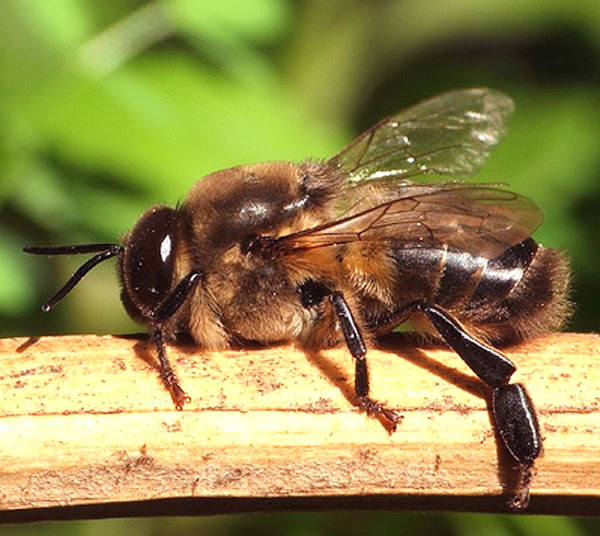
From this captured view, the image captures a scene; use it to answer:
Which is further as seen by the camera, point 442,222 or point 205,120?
point 205,120

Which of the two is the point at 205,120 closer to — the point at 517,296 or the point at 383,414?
the point at 517,296

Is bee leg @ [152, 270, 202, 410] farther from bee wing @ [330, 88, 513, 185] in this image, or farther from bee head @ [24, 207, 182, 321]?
bee wing @ [330, 88, 513, 185]

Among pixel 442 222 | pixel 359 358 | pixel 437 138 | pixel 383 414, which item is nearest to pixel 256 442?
pixel 383 414

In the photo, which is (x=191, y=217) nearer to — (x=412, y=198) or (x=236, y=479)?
(x=412, y=198)

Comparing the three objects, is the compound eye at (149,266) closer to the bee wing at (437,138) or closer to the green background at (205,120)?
the green background at (205,120)

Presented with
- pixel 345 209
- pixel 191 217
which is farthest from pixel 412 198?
pixel 191 217

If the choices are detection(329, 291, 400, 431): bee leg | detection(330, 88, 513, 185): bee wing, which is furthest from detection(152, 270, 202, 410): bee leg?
detection(330, 88, 513, 185): bee wing
